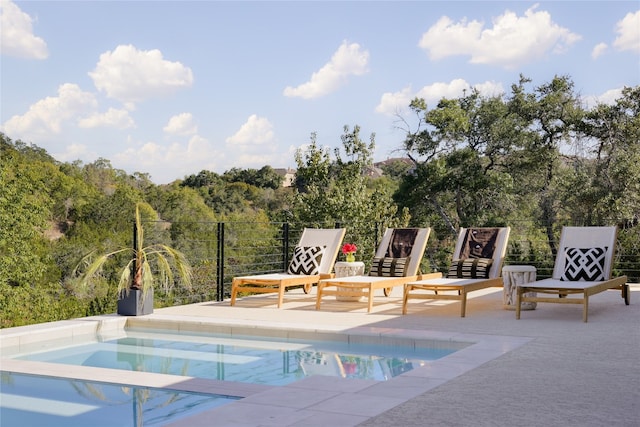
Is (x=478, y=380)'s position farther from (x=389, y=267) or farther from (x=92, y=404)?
(x=389, y=267)

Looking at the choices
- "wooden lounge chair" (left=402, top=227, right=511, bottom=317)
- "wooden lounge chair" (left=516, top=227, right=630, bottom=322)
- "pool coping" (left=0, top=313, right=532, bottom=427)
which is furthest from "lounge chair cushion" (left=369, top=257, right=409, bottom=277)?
"pool coping" (left=0, top=313, right=532, bottom=427)

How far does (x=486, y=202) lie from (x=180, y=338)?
1577 cm

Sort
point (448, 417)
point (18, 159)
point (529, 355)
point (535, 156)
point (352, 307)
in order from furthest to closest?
point (18, 159) → point (535, 156) → point (352, 307) → point (529, 355) → point (448, 417)

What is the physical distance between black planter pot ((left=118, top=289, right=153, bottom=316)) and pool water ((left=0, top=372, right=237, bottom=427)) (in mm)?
2620

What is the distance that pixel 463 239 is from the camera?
9305mm

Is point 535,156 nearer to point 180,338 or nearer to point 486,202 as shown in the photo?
point 486,202

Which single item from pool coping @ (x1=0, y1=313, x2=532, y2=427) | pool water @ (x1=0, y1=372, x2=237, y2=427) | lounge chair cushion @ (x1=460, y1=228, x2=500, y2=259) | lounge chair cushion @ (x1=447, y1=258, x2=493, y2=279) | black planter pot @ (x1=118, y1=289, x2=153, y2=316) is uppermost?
lounge chair cushion @ (x1=460, y1=228, x2=500, y2=259)

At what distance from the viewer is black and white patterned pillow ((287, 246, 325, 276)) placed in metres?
9.30

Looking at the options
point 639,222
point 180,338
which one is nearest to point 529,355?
point 180,338

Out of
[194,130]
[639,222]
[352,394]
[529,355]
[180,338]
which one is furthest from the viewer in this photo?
[194,130]

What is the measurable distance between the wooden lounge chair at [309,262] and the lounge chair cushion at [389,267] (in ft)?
1.83

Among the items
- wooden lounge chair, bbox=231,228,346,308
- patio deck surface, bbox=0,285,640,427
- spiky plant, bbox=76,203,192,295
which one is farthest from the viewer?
wooden lounge chair, bbox=231,228,346,308

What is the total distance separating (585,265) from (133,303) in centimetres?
502

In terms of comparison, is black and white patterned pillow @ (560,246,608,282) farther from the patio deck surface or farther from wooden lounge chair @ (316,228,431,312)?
wooden lounge chair @ (316,228,431,312)
